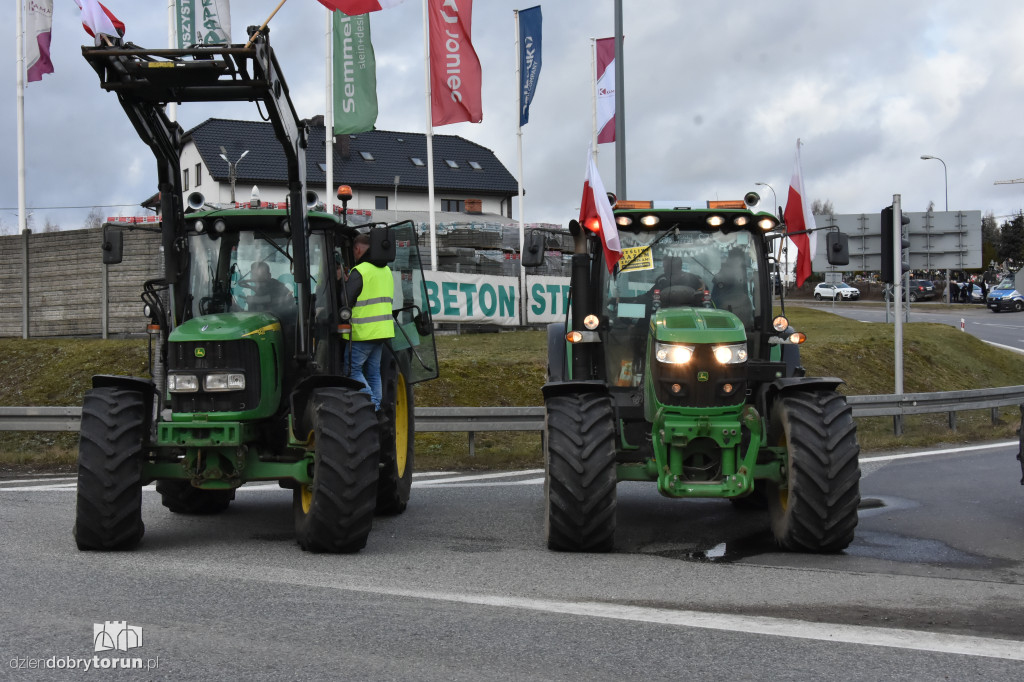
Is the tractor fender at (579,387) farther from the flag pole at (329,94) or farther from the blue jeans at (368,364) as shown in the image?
the flag pole at (329,94)

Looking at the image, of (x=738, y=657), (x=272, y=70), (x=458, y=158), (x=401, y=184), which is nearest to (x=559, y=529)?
(x=738, y=657)

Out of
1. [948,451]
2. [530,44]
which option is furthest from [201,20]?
[948,451]

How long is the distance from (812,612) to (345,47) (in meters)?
18.2

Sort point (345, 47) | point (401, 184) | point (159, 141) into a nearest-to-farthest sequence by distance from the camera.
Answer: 1. point (159, 141)
2. point (345, 47)
3. point (401, 184)

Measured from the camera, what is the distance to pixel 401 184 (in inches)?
2589

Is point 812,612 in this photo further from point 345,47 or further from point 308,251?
point 345,47

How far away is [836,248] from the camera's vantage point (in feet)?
30.1

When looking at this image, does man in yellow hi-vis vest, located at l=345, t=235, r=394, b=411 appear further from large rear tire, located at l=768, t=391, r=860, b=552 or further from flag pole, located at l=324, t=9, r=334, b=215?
flag pole, located at l=324, t=9, r=334, b=215

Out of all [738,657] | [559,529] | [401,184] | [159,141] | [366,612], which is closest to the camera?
[738,657]

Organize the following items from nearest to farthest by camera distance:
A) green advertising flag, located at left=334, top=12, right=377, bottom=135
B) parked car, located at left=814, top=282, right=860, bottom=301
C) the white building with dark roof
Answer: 1. green advertising flag, located at left=334, top=12, right=377, bottom=135
2. the white building with dark roof
3. parked car, located at left=814, top=282, right=860, bottom=301

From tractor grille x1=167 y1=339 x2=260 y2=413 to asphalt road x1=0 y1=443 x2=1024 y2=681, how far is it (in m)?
0.98

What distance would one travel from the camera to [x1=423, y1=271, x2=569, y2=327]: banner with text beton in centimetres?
2373

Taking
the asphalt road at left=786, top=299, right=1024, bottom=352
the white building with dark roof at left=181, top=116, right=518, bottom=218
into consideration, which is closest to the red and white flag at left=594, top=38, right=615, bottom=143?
the asphalt road at left=786, top=299, right=1024, bottom=352

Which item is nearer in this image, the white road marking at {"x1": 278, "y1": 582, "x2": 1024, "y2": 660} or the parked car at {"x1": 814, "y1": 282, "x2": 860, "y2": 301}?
the white road marking at {"x1": 278, "y1": 582, "x2": 1024, "y2": 660}
